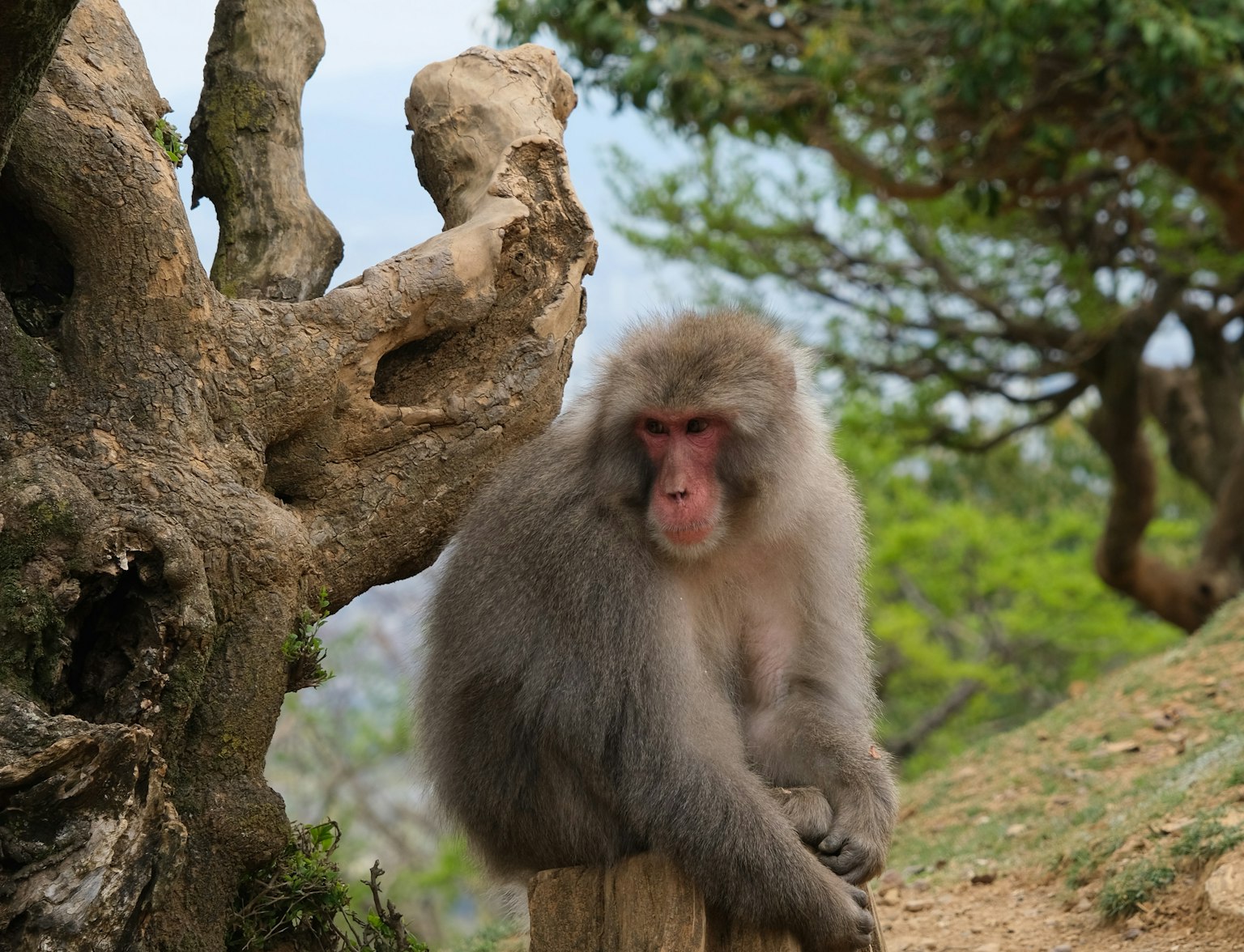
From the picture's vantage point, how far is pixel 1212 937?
12.9ft

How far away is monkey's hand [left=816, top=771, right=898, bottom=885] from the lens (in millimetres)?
3508

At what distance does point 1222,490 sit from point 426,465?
910 centimetres

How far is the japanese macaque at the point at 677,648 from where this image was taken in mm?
3383

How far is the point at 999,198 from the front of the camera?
28.8ft

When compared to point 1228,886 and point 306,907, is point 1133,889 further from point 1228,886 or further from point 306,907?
point 306,907

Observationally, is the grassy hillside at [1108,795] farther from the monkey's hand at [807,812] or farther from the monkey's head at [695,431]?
the monkey's head at [695,431]

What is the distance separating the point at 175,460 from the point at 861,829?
77.1 inches

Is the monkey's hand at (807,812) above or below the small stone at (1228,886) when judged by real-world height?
above

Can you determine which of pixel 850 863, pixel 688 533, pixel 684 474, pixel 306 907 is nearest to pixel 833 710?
pixel 850 863

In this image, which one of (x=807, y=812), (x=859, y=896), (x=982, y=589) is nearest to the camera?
(x=859, y=896)

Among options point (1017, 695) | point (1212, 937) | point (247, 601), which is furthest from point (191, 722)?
point (1017, 695)

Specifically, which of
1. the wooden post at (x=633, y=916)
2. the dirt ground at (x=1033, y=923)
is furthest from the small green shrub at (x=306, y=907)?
the dirt ground at (x=1033, y=923)

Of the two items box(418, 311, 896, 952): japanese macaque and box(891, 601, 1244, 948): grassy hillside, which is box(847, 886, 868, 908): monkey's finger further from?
box(891, 601, 1244, 948): grassy hillside

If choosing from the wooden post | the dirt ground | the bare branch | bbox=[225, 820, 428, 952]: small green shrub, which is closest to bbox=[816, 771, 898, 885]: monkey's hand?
the wooden post
